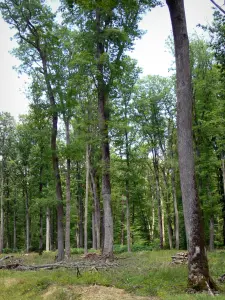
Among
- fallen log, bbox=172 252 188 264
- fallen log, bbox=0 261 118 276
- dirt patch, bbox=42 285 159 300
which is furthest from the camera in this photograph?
fallen log, bbox=172 252 188 264

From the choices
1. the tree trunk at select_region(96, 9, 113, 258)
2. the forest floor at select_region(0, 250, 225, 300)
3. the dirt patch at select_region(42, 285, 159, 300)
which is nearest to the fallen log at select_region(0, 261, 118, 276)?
the tree trunk at select_region(96, 9, 113, 258)

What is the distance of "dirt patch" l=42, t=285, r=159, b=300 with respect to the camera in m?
7.10

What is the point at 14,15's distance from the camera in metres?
17.4

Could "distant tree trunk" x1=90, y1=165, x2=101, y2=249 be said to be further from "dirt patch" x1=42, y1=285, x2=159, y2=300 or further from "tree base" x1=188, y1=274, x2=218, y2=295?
"tree base" x1=188, y1=274, x2=218, y2=295

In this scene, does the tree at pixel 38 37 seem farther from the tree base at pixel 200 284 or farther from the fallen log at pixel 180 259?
the tree base at pixel 200 284

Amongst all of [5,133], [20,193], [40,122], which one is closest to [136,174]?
[40,122]

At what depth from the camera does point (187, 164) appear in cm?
801

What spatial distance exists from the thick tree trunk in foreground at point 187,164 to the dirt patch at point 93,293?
132 cm

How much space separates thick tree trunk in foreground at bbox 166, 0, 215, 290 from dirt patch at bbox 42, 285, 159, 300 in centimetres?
132

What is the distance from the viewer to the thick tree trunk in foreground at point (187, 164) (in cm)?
734

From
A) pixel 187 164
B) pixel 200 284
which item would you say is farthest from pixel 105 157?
pixel 200 284

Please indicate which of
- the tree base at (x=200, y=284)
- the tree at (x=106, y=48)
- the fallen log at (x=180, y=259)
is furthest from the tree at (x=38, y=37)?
the tree base at (x=200, y=284)

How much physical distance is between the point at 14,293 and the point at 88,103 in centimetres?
1513

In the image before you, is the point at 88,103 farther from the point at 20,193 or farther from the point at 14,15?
the point at 20,193
